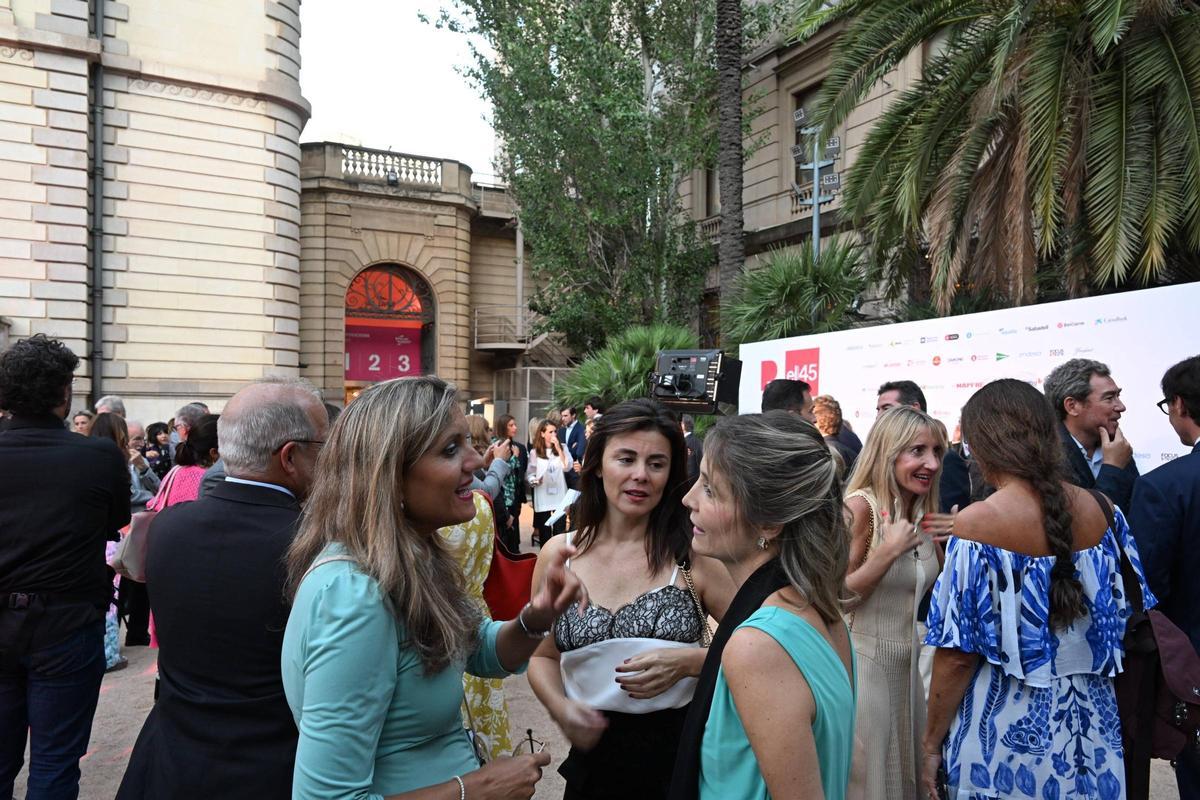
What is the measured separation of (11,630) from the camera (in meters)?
3.12

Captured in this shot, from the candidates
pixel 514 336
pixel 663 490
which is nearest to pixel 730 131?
pixel 663 490

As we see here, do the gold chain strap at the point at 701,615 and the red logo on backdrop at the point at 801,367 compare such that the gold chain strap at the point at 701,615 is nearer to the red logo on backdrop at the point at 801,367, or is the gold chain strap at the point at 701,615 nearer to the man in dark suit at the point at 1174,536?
the man in dark suit at the point at 1174,536

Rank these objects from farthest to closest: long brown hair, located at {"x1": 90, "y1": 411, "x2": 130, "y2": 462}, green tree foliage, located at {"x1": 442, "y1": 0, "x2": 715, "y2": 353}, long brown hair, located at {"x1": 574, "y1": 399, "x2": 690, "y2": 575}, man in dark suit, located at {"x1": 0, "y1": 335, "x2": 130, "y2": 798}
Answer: green tree foliage, located at {"x1": 442, "y1": 0, "x2": 715, "y2": 353} < long brown hair, located at {"x1": 90, "y1": 411, "x2": 130, "y2": 462} < man in dark suit, located at {"x1": 0, "y1": 335, "x2": 130, "y2": 798} < long brown hair, located at {"x1": 574, "y1": 399, "x2": 690, "y2": 575}

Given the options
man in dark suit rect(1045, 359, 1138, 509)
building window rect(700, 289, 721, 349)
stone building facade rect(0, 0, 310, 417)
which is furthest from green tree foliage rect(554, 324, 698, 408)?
man in dark suit rect(1045, 359, 1138, 509)

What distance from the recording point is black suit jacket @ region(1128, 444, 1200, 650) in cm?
294

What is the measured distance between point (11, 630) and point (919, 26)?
10.3 metres

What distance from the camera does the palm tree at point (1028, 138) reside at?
7.87 meters

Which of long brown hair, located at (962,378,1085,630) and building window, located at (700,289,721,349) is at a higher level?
building window, located at (700,289,721,349)

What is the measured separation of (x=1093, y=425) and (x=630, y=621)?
3148 mm

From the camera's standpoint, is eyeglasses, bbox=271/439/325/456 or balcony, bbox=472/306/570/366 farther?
balcony, bbox=472/306/570/366

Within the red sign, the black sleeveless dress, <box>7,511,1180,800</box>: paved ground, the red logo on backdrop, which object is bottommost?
<box>7,511,1180,800</box>: paved ground

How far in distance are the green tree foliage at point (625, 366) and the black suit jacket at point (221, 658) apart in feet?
38.0

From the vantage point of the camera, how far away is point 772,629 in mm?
1621

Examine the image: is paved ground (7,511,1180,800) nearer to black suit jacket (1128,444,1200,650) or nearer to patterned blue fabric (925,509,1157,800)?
black suit jacket (1128,444,1200,650)
